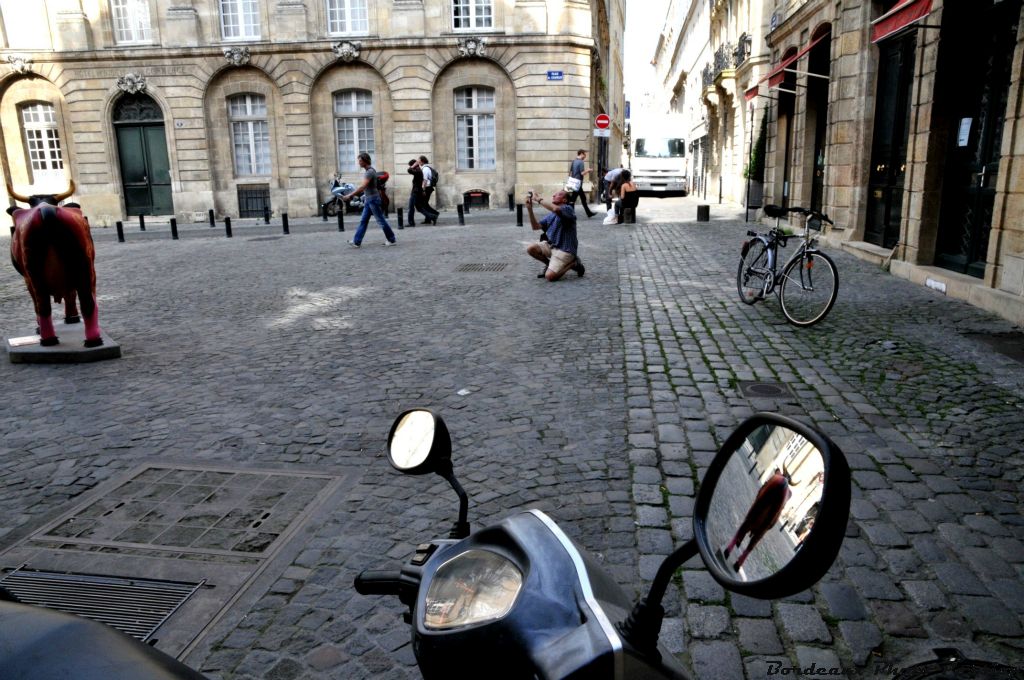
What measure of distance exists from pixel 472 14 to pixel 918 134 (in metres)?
19.9

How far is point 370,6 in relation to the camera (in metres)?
26.6

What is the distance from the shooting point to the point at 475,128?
90.2 ft

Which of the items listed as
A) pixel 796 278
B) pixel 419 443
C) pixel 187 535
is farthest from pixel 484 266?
pixel 419 443

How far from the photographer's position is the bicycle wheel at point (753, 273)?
28.2ft

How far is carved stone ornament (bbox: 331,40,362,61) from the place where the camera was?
86.0 ft

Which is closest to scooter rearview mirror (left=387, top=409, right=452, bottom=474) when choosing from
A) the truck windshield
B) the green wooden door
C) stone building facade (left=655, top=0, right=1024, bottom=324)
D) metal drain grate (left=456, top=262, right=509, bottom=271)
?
stone building facade (left=655, top=0, right=1024, bottom=324)

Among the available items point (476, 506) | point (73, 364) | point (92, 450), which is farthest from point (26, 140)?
point (476, 506)

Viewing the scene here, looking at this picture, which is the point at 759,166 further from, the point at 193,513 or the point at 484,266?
the point at 193,513

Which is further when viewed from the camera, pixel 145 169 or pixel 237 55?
pixel 145 169

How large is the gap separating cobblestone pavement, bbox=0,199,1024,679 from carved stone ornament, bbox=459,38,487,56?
18.1 metres

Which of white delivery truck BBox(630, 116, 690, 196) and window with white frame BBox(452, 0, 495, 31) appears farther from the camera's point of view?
white delivery truck BBox(630, 116, 690, 196)

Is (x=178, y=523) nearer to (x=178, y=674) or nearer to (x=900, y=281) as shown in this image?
(x=178, y=674)

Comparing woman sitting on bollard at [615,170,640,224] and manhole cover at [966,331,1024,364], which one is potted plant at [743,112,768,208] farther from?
manhole cover at [966,331,1024,364]

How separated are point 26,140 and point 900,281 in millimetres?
29410
